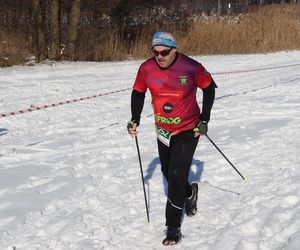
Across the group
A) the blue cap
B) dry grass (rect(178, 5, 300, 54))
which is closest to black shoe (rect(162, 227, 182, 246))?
the blue cap

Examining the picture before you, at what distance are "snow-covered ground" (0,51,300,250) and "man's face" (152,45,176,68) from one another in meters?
1.45

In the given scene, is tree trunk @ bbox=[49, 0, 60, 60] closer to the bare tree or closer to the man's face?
the bare tree

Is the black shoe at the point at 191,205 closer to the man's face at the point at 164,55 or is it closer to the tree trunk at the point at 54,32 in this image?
the man's face at the point at 164,55

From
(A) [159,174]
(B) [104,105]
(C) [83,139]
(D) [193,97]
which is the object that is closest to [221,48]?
(B) [104,105]

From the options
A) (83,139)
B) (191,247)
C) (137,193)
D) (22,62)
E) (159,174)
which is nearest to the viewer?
(191,247)

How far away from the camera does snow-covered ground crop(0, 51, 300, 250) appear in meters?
4.28

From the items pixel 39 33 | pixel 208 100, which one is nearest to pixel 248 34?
pixel 39 33

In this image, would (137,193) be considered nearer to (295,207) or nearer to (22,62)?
(295,207)

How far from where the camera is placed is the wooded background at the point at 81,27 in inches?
714

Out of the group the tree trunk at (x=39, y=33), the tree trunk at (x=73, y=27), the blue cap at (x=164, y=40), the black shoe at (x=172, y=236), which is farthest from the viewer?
the tree trunk at (x=73, y=27)

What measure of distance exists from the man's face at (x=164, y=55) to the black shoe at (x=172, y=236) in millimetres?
1336

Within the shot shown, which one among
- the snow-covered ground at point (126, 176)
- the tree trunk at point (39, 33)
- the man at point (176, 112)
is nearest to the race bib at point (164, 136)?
the man at point (176, 112)

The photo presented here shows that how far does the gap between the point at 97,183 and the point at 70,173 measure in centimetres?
55

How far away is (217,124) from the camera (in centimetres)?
857
